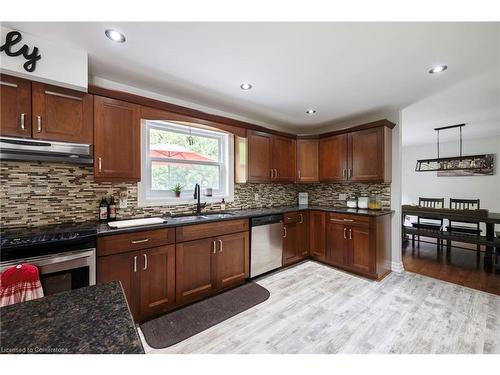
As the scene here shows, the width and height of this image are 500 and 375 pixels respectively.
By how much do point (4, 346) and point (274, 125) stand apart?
397 centimetres

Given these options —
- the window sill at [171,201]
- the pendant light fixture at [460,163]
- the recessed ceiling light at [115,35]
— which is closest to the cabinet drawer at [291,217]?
the window sill at [171,201]

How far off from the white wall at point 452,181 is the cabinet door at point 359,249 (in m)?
4.63

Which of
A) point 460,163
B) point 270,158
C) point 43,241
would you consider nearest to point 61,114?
point 43,241

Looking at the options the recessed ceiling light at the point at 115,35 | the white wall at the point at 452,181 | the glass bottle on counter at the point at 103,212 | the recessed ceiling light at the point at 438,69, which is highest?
the recessed ceiling light at the point at 438,69

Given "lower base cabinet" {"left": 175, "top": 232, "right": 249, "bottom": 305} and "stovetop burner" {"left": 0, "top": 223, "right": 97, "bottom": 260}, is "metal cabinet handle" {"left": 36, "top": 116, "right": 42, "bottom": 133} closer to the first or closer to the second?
"stovetop burner" {"left": 0, "top": 223, "right": 97, "bottom": 260}

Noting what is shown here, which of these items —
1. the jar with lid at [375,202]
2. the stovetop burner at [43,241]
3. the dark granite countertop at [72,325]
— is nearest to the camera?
the dark granite countertop at [72,325]

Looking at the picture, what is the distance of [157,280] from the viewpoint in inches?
79.4

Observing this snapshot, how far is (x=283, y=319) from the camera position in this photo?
203cm

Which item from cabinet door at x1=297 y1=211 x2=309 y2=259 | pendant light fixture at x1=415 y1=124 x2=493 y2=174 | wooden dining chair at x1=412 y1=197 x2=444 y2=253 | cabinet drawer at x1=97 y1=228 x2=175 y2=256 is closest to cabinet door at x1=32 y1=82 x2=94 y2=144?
cabinet drawer at x1=97 y1=228 x2=175 y2=256

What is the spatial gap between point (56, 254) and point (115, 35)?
65.6 inches

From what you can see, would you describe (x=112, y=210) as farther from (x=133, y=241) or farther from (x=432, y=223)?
(x=432, y=223)

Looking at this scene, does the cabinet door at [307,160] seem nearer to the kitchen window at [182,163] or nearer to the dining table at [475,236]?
the kitchen window at [182,163]

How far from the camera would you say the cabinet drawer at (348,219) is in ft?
9.45

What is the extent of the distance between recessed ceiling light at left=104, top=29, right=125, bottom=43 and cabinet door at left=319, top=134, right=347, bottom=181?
315cm
